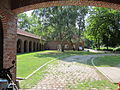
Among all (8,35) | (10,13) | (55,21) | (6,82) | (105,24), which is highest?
(105,24)

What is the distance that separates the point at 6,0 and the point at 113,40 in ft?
101

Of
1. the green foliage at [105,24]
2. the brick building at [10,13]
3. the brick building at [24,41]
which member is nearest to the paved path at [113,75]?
the brick building at [10,13]

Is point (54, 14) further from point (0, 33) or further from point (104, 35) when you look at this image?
point (0, 33)

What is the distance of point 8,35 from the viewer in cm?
363

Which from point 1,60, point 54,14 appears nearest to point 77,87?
point 1,60

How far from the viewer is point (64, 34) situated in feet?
86.7

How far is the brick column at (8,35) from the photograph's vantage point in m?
3.46

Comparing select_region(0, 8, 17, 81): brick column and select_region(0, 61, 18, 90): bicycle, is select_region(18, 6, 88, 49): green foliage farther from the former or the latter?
select_region(0, 61, 18, 90): bicycle

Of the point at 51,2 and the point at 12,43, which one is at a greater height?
the point at 51,2

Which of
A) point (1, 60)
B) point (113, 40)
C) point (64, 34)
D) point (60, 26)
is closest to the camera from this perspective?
point (1, 60)

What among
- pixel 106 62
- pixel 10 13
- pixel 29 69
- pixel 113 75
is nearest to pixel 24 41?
pixel 29 69

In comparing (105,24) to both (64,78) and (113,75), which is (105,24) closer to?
(113,75)

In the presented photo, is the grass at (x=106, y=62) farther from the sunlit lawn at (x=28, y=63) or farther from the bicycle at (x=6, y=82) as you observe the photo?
the bicycle at (x=6, y=82)

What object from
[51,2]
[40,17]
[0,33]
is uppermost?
[40,17]
